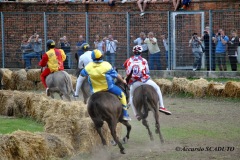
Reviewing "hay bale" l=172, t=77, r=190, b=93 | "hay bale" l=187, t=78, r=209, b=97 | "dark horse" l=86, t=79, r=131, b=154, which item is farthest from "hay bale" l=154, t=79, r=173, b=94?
"dark horse" l=86, t=79, r=131, b=154

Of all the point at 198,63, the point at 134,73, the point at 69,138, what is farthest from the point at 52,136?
the point at 198,63

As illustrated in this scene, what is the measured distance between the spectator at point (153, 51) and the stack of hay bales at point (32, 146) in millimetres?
17480

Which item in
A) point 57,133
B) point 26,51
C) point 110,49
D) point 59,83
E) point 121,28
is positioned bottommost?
point 57,133

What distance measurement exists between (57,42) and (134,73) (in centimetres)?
1684

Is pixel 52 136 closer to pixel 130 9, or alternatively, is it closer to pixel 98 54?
pixel 98 54

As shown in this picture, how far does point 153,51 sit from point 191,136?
48.1ft

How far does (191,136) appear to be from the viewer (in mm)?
→ 18453

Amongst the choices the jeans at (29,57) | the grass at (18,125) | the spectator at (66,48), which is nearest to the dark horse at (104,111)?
the grass at (18,125)

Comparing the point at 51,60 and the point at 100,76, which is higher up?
the point at 51,60

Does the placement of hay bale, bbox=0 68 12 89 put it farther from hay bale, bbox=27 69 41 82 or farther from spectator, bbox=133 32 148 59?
spectator, bbox=133 32 148 59

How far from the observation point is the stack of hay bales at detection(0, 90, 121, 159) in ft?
45.6

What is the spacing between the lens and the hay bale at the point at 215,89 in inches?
1050

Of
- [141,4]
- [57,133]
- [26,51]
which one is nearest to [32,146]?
[57,133]

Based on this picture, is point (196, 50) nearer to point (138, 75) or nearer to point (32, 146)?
point (138, 75)
